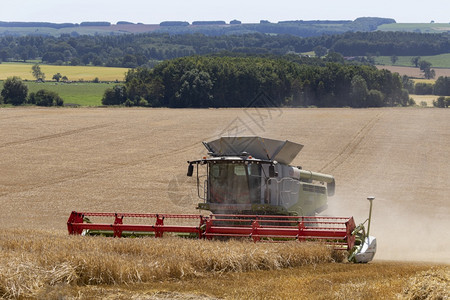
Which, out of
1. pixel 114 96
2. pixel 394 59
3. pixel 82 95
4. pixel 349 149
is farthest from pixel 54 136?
pixel 394 59

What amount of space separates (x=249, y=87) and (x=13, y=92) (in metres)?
28.8

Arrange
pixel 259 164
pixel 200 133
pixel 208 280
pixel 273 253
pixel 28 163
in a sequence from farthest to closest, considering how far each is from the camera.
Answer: pixel 200 133, pixel 28 163, pixel 259 164, pixel 273 253, pixel 208 280

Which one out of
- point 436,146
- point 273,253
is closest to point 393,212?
point 273,253

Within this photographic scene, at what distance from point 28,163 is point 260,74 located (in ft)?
152

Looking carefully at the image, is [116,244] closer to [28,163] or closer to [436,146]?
[28,163]

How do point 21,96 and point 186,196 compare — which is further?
point 21,96

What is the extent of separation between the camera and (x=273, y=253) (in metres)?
14.0

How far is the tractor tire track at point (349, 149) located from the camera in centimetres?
3669

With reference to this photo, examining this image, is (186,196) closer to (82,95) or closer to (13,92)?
(13,92)

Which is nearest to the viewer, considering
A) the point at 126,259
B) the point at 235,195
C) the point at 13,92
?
the point at 126,259

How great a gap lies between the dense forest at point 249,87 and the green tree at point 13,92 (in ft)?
33.7

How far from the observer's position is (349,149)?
142 feet

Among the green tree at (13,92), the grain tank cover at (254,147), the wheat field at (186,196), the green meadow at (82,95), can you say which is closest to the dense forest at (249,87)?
the green meadow at (82,95)

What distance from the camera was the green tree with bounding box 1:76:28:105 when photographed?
252ft
